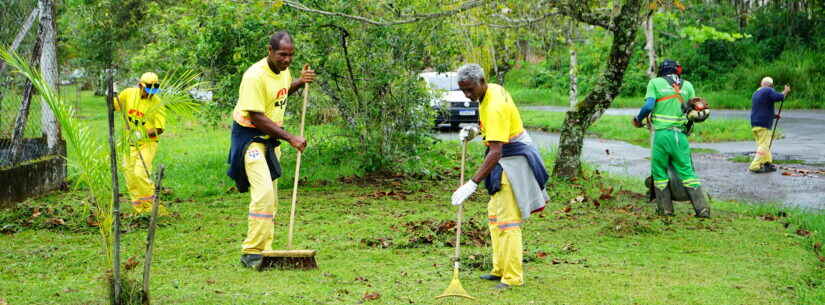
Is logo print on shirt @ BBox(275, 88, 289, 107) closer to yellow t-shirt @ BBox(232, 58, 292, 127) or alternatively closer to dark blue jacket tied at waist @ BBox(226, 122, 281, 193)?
yellow t-shirt @ BBox(232, 58, 292, 127)

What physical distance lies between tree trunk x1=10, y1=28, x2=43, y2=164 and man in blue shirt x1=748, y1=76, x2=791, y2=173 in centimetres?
1150

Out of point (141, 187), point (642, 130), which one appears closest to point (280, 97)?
point (141, 187)

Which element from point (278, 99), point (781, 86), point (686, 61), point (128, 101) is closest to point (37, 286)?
point (278, 99)

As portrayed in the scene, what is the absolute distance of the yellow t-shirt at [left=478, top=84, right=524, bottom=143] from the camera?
567 cm

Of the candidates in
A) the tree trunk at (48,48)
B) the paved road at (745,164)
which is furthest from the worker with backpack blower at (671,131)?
the tree trunk at (48,48)

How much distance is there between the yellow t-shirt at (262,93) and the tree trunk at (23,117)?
5.28 meters

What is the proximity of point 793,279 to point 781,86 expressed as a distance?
71.9 ft

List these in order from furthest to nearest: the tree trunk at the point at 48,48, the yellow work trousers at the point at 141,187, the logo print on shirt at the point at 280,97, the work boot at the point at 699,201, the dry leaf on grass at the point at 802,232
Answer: the tree trunk at the point at 48,48
the work boot at the point at 699,201
the yellow work trousers at the point at 141,187
the dry leaf on grass at the point at 802,232
the logo print on shirt at the point at 280,97

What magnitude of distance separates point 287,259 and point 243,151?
1.00 metres

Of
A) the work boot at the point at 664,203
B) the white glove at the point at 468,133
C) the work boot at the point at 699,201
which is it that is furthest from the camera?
the work boot at the point at 664,203

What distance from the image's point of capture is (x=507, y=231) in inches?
234

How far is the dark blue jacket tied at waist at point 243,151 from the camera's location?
6762mm

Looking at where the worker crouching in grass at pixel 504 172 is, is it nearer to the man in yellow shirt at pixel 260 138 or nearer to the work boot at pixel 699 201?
the man in yellow shirt at pixel 260 138

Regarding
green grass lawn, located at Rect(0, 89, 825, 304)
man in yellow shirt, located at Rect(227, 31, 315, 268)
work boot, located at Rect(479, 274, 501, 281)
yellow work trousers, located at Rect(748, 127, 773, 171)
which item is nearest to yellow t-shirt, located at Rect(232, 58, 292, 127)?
man in yellow shirt, located at Rect(227, 31, 315, 268)
